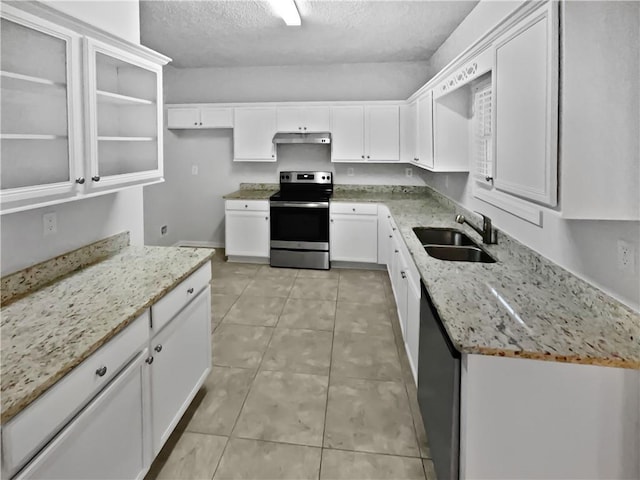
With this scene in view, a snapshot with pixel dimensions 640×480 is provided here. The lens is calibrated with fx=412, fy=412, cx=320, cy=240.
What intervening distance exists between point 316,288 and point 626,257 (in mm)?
3326

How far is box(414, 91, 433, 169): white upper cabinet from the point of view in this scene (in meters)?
3.72

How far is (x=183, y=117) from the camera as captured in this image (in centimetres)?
560

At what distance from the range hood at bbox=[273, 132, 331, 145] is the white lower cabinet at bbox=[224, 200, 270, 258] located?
845 millimetres

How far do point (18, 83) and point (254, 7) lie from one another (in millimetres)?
2342

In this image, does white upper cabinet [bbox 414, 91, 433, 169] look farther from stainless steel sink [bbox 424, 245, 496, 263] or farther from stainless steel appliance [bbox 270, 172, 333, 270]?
stainless steel appliance [bbox 270, 172, 333, 270]

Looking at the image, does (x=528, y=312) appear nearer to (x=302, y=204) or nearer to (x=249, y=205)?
(x=302, y=204)

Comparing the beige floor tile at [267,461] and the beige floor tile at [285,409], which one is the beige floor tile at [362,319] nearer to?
the beige floor tile at [285,409]

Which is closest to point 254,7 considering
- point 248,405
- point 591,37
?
point 591,37

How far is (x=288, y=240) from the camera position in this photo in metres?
5.24

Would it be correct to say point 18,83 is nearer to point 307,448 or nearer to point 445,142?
point 307,448

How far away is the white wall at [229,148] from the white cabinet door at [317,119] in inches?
15.2

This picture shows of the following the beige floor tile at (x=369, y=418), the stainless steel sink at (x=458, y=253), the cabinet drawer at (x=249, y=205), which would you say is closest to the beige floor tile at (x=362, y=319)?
the beige floor tile at (x=369, y=418)

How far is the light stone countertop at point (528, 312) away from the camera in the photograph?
4.35ft

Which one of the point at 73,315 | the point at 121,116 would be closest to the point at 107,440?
the point at 73,315
